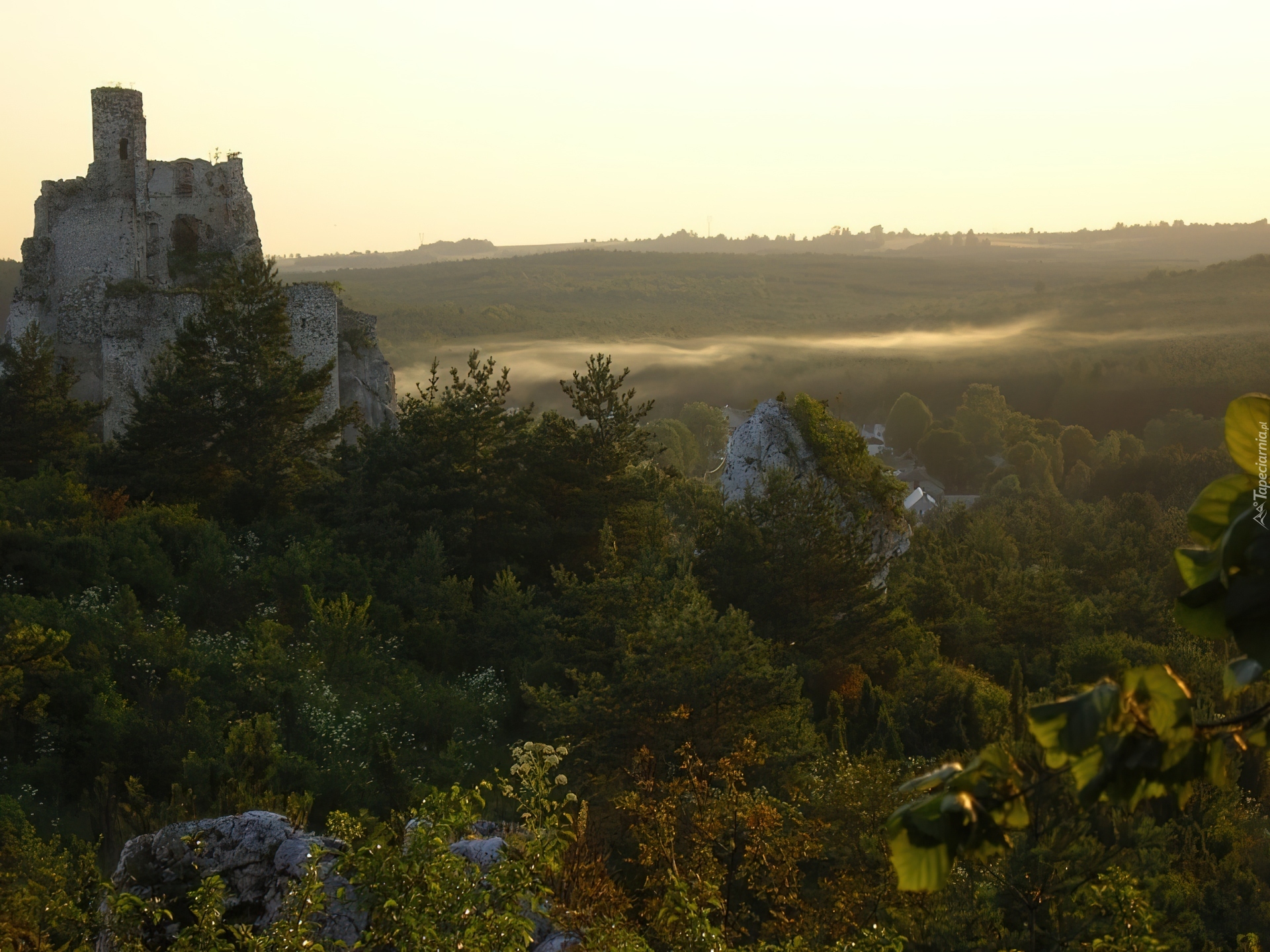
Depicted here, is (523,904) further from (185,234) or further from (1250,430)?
(185,234)

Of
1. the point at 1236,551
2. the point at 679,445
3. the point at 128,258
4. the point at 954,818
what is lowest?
the point at 679,445

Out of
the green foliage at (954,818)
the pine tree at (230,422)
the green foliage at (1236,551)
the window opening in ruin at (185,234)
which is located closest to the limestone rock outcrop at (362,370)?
the window opening in ruin at (185,234)

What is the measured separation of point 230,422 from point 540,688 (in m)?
11.5

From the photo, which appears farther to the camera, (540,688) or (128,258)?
(128,258)

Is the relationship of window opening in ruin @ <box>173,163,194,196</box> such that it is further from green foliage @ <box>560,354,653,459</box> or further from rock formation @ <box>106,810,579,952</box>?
rock formation @ <box>106,810,579,952</box>

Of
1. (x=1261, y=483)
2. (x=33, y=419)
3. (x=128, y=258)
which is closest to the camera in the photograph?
(x=1261, y=483)

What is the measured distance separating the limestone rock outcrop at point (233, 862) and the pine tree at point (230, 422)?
15.4 metres

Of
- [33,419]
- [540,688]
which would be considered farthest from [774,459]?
[33,419]

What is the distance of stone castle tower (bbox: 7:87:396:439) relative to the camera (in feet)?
105

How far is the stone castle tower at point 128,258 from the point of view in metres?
32.0

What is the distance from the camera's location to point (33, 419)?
79.4 ft

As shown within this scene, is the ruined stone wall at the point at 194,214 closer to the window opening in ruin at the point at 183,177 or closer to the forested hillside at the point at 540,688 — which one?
the window opening in ruin at the point at 183,177

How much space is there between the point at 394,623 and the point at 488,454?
5.66 metres

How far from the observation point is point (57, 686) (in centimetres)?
1408
